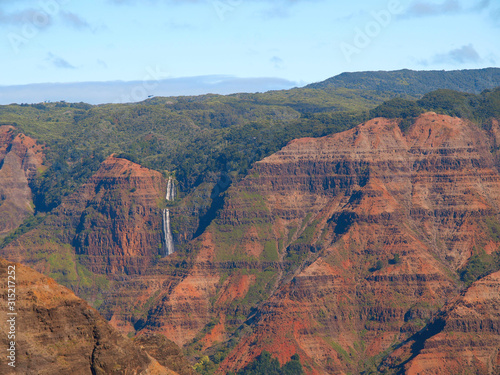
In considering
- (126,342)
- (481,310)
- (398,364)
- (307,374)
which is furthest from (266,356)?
(126,342)

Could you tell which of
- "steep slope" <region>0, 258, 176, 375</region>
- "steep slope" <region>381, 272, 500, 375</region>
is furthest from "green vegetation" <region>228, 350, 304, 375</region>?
"steep slope" <region>0, 258, 176, 375</region>

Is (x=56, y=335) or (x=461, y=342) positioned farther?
(x=461, y=342)

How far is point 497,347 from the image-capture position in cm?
19075

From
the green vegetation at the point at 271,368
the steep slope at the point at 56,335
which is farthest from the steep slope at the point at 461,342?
the steep slope at the point at 56,335

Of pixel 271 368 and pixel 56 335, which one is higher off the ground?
pixel 56 335

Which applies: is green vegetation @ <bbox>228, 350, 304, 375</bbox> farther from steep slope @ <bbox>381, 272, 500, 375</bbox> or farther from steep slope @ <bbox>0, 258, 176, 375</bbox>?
steep slope @ <bbox>0, 258, 176, 375</bbox>

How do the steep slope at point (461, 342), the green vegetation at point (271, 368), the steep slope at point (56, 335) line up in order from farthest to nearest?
the green vegetation at point (271, 368)
the steep slope at point (461, 342)
the steep slope at point (56, 335)

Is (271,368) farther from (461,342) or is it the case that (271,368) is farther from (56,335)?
(56,335)

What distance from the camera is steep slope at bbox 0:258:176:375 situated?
75625 millimetres

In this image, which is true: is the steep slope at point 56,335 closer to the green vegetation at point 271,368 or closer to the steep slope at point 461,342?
the steep slope at point 461,342

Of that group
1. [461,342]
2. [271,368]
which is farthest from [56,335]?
[461,342]

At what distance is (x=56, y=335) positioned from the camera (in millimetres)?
77312

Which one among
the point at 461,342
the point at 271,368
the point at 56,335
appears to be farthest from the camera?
the point at 271,368

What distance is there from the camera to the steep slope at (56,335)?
75.6m
